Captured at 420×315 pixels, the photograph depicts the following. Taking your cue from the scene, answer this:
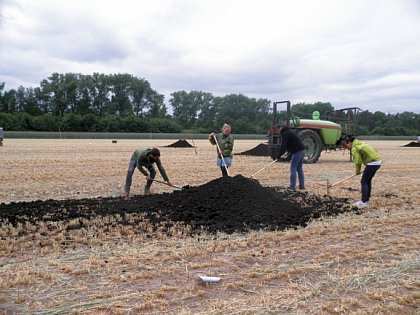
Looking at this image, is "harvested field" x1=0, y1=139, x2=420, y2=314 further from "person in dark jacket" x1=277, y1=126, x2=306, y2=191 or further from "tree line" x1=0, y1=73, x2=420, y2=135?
"tree line" x1=0, y1=73, x2=420, y2=135

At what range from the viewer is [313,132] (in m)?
16.3

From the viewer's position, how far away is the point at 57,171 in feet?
44.9

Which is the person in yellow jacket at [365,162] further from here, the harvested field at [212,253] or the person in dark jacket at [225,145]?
the person in dark jacket at [225,145]

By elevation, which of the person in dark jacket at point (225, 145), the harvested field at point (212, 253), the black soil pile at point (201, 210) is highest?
the person in dark jacket at point (225, 145)

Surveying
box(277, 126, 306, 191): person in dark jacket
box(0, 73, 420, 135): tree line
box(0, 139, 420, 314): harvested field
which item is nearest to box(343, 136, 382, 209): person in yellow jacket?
box(0, 139, 420, 314): harvested field

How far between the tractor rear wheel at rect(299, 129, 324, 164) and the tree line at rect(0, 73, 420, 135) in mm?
50688

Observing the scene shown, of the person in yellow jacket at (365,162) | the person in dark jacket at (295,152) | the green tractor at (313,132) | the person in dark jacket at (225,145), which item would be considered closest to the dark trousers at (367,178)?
the person in yellow jacket at (365,162)

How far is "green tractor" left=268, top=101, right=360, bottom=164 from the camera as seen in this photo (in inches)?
637

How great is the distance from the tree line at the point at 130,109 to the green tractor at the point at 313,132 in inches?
1945

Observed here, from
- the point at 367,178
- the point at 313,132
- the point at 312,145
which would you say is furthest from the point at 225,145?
the point at 312,145

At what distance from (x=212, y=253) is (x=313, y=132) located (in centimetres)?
1200

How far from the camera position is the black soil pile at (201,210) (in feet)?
21.3

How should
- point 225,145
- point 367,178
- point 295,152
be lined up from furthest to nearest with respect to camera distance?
1. point 295,152
2. point 225,145
3. point 367,178

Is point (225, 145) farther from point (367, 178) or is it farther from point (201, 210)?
point (367, 178)
